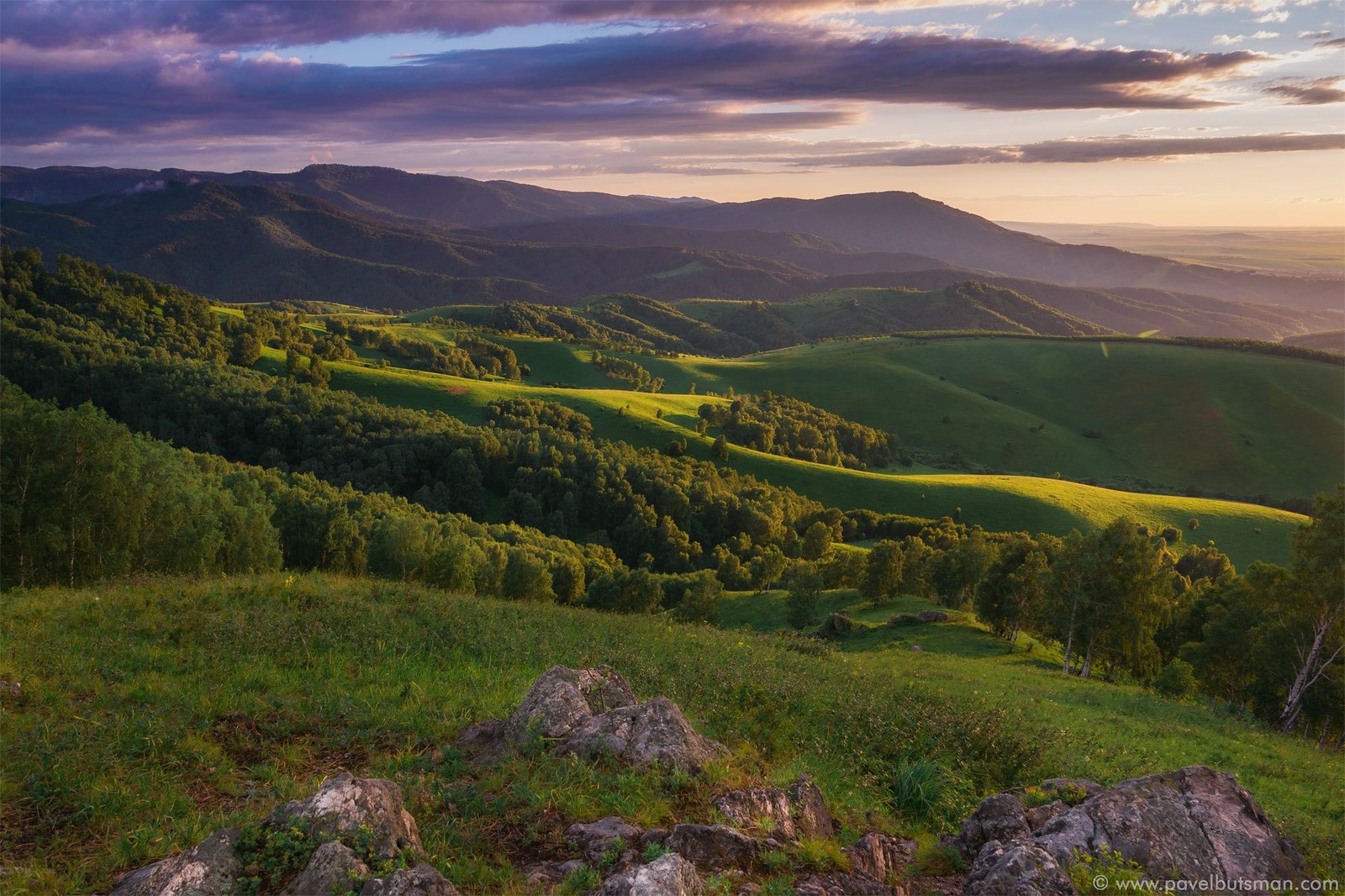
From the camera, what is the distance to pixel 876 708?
16953mm

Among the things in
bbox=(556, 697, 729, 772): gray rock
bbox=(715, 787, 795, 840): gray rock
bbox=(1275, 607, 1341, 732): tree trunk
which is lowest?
bbox=(1275, 607, 1341, 732): tree trunk

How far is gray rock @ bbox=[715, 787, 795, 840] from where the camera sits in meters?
9.51

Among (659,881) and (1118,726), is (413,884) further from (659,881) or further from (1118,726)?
(1118,726)

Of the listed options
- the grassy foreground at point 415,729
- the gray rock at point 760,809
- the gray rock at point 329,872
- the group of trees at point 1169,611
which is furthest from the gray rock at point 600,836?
the group of trees at point 1169,611

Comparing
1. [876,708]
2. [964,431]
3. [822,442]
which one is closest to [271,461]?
[822,442]

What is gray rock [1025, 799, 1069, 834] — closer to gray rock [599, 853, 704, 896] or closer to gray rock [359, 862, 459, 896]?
gray rock [599, 853, 704, 896]

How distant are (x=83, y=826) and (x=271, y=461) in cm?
13453

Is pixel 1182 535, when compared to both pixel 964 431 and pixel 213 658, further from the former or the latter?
pixel 213 658

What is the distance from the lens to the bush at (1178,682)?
40375 mm

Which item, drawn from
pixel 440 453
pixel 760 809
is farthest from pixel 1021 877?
pixel 440 453

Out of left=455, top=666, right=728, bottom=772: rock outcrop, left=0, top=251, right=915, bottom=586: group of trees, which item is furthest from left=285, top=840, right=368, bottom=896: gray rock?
left=0, top=251, right=915, bottom=586: group of trees

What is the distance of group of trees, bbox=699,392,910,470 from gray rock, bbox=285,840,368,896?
533 ft

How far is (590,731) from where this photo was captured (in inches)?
444

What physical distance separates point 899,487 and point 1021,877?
13355cm
